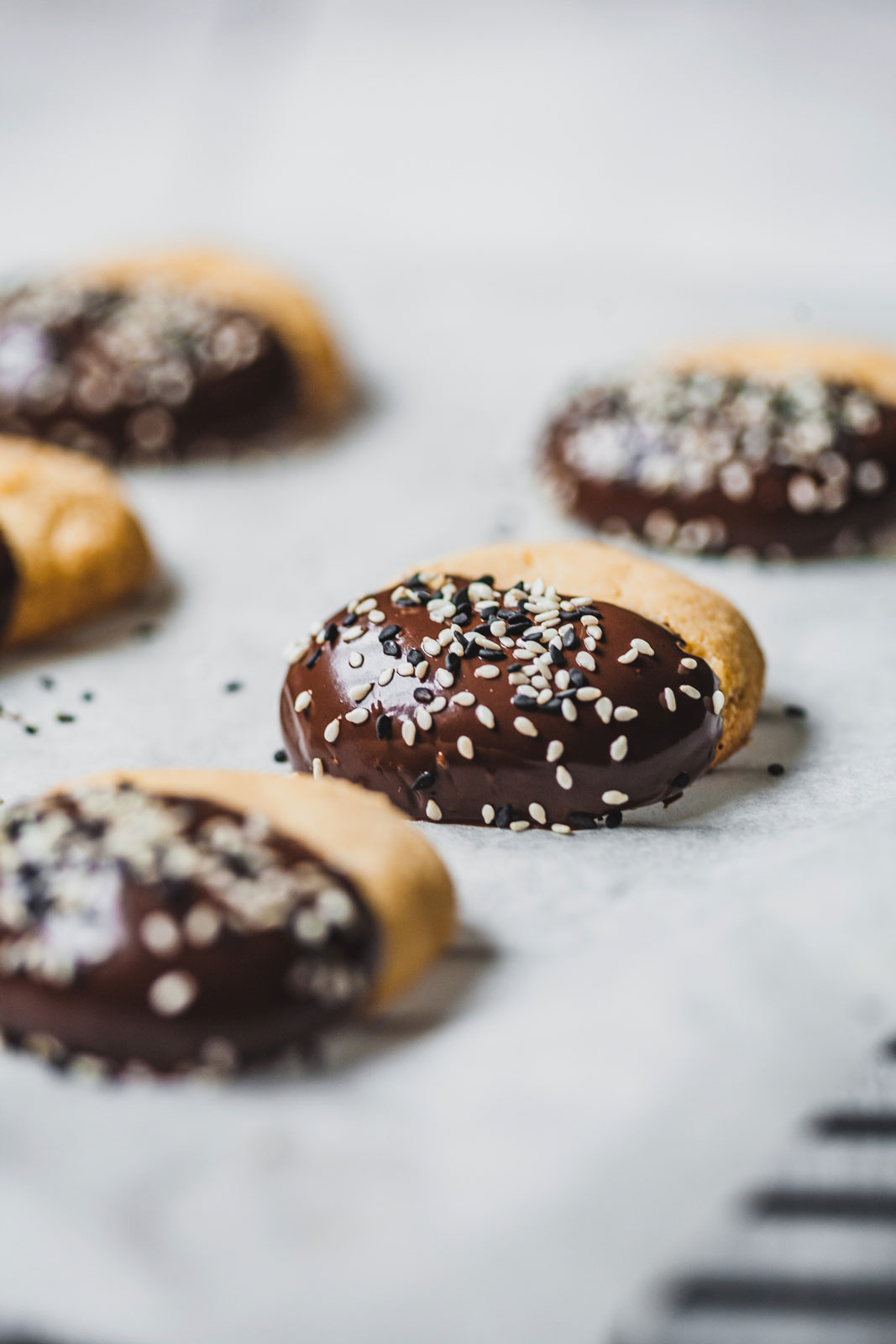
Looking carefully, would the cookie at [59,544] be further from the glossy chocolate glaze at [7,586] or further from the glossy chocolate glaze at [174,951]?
the glossy chocolate glaze at [174,951]

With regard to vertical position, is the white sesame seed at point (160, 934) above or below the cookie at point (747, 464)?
below

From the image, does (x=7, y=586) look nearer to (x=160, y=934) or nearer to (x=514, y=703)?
(x=514, y=703)

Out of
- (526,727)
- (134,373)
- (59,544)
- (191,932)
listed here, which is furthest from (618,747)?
(134,373)

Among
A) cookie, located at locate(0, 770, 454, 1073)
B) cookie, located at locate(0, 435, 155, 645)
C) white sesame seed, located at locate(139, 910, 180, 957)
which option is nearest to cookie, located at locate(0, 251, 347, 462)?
cookie, located at locate(0, 435, 155, 645)

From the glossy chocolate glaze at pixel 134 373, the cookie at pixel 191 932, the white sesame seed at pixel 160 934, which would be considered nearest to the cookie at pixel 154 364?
the glossy chocolate glaze at pixel 134 373

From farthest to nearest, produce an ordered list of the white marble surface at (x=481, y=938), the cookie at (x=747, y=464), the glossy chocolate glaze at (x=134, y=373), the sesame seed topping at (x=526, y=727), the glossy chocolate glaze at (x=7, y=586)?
the glossy chocolate glaze at (x=134, y=373) < the cookie at (x=747, y=464) < the glossy chocolate glaze at (x=7, y=586) < the sesame seed topping at (x=526, y=727) < the white marble surface at (x=481, y=938)

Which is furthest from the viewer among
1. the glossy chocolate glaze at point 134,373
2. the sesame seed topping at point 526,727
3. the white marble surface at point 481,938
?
the glossy chocolate glaze at point 134,373

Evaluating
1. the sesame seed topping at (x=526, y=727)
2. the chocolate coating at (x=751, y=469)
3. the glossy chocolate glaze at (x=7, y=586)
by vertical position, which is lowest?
the glossy chocolate glaze at (x=7, y=586)

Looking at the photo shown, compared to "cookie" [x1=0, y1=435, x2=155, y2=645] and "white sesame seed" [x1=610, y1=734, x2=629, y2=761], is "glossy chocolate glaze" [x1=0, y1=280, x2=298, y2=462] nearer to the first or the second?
"cookie" [x1=0, y1=435, x2=155, y2=645]

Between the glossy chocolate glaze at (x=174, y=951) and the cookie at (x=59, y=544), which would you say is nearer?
the glossy chocolate glaze at (x=174, y=951)
